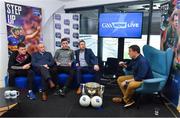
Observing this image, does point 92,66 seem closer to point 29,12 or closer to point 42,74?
point 42,74

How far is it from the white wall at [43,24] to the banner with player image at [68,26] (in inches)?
10.1

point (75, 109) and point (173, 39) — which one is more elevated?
point (173, 39)

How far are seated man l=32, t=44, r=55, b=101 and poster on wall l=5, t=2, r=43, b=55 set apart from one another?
655 millimetres

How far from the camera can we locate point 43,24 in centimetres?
545

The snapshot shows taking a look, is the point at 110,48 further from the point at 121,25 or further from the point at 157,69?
the point at 157,69

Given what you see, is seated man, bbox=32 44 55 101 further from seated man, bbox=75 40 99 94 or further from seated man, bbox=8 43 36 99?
seated man, bbox=75 40 99 94

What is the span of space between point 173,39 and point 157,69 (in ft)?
2.03

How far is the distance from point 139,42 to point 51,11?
2.56 m

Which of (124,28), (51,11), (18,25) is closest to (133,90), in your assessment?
(124,28)

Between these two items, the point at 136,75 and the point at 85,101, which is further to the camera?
the point at 136,75

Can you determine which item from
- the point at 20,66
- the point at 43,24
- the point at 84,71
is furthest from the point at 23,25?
the point at 84,71

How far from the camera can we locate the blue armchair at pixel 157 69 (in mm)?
3236

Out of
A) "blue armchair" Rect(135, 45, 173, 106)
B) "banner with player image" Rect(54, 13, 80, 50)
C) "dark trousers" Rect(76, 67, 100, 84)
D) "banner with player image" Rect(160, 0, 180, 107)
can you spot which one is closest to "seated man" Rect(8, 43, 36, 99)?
"dark trousers" Rect(76, 67, 100, 84)

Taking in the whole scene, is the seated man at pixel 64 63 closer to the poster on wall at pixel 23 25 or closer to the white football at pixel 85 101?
the white football at pixel 85 101
